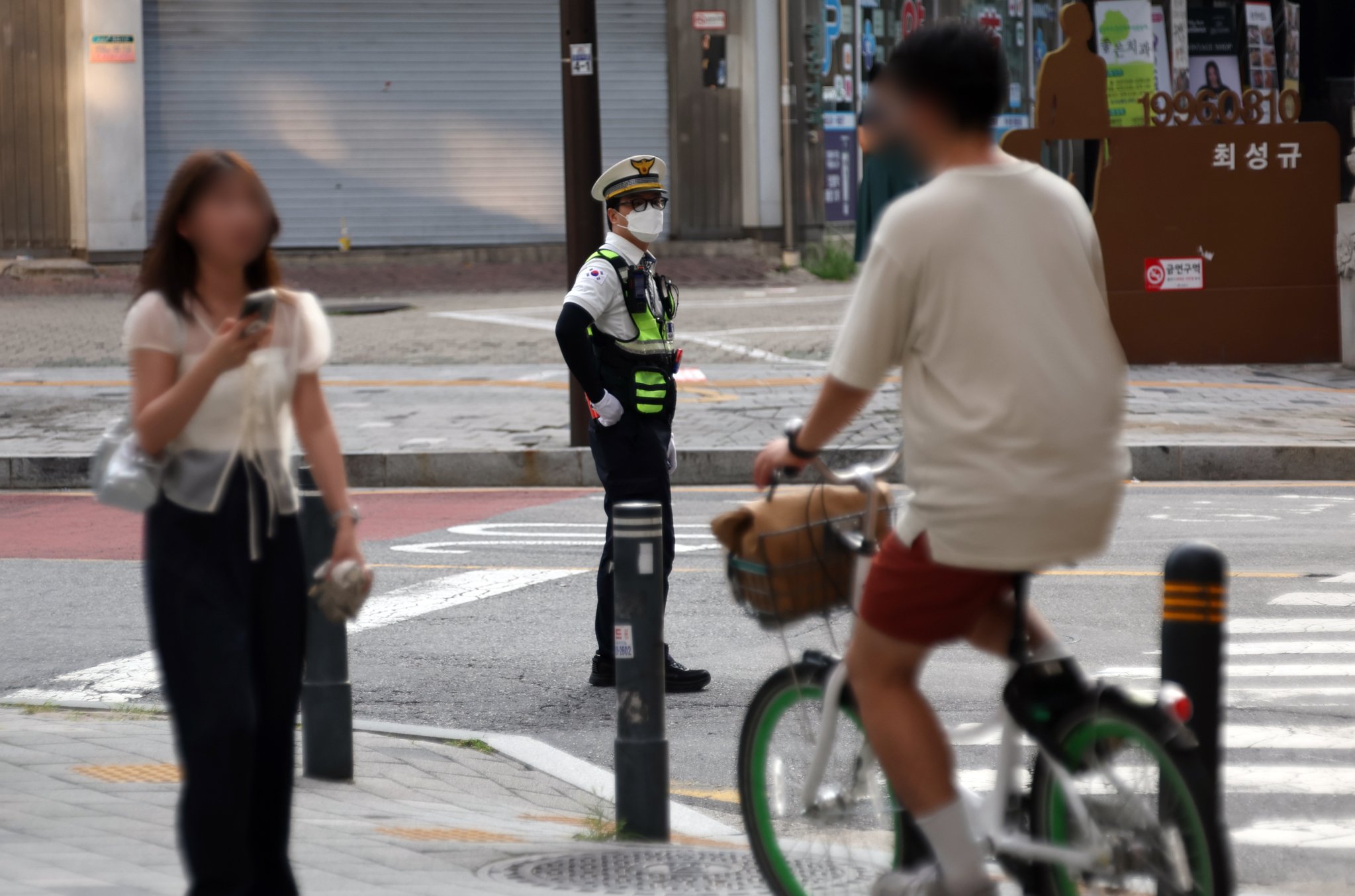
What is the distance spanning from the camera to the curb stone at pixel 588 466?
39.3 ft

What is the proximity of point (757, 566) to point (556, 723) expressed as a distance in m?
2.83

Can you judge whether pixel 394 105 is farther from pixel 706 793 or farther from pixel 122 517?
pixel 706 793

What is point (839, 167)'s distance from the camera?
2872 centimetres

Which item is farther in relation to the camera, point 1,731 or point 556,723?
point 556,723

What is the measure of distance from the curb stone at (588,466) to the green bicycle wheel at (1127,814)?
8814 mm

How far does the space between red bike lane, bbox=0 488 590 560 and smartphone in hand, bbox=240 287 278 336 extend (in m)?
6.71

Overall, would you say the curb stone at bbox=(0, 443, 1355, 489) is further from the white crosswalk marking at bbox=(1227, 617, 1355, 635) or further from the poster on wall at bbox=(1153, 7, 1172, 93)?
the poster on wall at bbox=(1153, 7, 1172, 93)

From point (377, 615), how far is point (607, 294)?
2408 millimetres

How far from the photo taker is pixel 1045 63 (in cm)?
1616

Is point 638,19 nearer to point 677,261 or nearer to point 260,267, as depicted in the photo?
point 677,261

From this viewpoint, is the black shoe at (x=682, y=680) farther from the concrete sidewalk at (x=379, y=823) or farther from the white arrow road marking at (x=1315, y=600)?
the white arrow road marking at (x=1315, y=600)

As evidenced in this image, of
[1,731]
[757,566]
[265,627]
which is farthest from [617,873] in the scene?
[1,731]

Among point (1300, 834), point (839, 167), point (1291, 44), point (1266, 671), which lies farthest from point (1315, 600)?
point (839, 167)

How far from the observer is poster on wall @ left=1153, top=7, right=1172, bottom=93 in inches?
963
